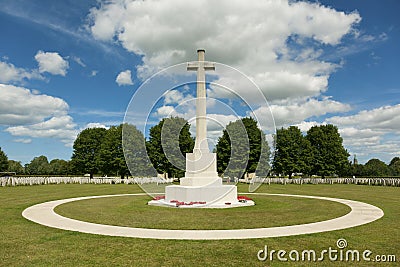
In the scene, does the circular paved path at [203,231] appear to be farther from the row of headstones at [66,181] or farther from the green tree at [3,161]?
the green tree at [3,161]

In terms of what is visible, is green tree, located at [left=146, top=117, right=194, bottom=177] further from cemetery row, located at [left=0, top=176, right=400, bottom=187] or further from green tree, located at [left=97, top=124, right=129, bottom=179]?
green tree, located at [left=97, top=124, right=129, bottom=179]

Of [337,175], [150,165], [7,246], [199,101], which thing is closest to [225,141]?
[150,165]

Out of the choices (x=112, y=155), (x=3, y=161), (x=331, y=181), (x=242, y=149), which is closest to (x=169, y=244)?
(x=242, y=149)

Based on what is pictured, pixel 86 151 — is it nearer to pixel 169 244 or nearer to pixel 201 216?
pixel 201 216

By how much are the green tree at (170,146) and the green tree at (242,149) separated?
4.85 metres

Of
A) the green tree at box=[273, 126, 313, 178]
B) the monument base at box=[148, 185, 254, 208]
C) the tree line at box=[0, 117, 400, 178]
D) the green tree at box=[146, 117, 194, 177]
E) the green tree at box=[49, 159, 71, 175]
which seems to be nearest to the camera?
the monument base at box=[148, 185, 254, 208]

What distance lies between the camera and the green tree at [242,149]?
44.4 metres

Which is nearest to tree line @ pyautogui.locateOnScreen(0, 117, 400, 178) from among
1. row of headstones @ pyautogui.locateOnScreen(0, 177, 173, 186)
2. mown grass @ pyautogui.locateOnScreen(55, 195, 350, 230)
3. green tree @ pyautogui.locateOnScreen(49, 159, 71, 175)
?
row of headstones @ pyautogui.locateOnScreen(0, 177, 173, 186)

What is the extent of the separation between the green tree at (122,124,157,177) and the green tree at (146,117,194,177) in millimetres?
1504

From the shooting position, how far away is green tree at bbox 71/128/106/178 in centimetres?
5350

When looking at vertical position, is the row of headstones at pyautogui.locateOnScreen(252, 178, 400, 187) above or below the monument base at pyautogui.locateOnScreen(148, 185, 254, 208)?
below

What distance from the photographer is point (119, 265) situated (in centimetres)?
648

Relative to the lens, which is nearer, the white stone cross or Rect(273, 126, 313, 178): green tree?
the white stone cross

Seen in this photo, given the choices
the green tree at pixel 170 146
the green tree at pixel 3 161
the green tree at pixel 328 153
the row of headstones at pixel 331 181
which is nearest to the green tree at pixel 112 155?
the green tree at pixel 170 146
